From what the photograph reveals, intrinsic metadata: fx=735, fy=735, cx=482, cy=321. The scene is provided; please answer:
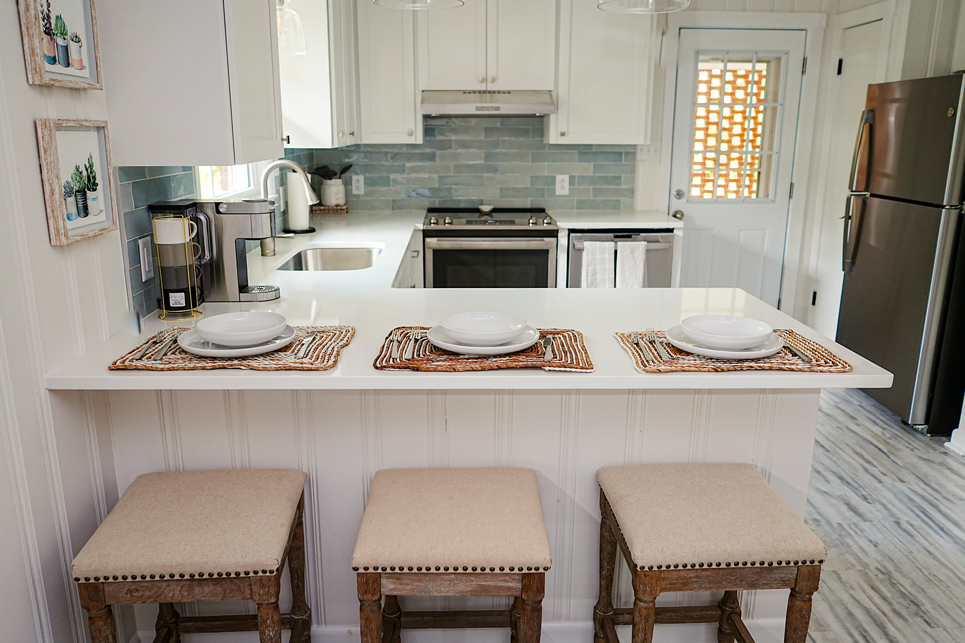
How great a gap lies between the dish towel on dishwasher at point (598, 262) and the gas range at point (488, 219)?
0.22m

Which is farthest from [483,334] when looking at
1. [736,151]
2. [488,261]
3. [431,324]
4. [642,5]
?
[736,151]

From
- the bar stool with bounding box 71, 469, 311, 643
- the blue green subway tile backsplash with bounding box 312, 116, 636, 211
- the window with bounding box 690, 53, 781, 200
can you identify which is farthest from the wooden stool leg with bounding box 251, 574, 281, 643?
the window with bounding box 690, 53, 781, 200

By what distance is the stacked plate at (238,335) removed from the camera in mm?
1627

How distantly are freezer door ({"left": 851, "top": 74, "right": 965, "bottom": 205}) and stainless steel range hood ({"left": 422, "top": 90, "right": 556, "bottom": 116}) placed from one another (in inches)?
64.4

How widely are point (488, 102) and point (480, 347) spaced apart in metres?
2.60

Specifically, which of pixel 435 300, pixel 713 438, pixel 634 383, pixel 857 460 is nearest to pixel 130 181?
pixel 435 300

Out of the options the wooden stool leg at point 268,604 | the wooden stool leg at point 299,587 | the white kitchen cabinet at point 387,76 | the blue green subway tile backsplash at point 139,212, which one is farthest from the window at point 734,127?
the wooden stool leg at point 268,604

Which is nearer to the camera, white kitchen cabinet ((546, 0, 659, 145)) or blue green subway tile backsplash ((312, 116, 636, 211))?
white kitchen cabinet ((546, 0, 659, 145))

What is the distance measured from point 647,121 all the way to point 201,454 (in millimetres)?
3114

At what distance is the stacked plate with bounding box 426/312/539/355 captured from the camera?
1629 millimetres

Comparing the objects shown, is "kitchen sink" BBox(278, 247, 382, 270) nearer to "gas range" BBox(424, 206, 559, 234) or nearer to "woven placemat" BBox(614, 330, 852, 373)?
"gas range" BBox(424, 206, 559, 234)

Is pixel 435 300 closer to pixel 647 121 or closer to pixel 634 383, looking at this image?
pixel 634 383

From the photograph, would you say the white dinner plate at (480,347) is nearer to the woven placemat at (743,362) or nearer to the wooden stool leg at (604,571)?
the woven placemat at (743,362)

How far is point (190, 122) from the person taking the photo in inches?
69.0
